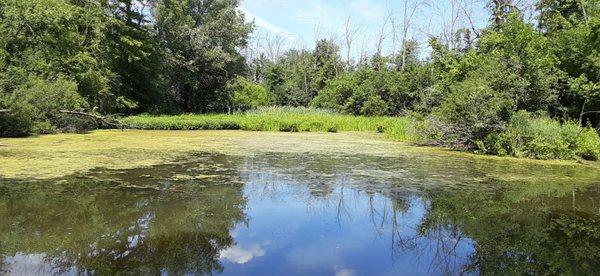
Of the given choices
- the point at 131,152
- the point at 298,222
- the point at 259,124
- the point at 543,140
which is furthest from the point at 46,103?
the point at 543,140

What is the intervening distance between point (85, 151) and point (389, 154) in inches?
276

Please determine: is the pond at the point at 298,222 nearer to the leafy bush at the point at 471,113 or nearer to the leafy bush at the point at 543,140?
the leafy bush at the point at 543,140

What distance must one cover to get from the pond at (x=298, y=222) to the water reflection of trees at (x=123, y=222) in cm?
2

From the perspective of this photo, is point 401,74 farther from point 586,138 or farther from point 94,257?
point 94,257

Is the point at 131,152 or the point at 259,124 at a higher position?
the point at 259,124

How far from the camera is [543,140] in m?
10.8

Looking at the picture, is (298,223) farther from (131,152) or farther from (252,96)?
(252,96)

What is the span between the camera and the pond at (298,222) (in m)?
3.82

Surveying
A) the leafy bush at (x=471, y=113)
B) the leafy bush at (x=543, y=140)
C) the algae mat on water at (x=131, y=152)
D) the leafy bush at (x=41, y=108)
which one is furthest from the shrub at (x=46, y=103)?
the leafy bush at (x=543, y=140)

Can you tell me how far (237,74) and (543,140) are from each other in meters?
21.6

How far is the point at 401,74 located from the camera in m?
26.7

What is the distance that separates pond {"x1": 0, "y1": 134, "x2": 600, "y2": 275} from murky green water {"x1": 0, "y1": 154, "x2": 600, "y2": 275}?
17mm

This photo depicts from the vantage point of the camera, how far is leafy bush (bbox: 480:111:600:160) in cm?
Answer: 1075

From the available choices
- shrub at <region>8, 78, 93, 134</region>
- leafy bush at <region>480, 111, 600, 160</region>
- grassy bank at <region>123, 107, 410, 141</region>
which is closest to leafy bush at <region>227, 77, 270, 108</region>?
grassy bank at <region>123, 107, 410, 141</region>
